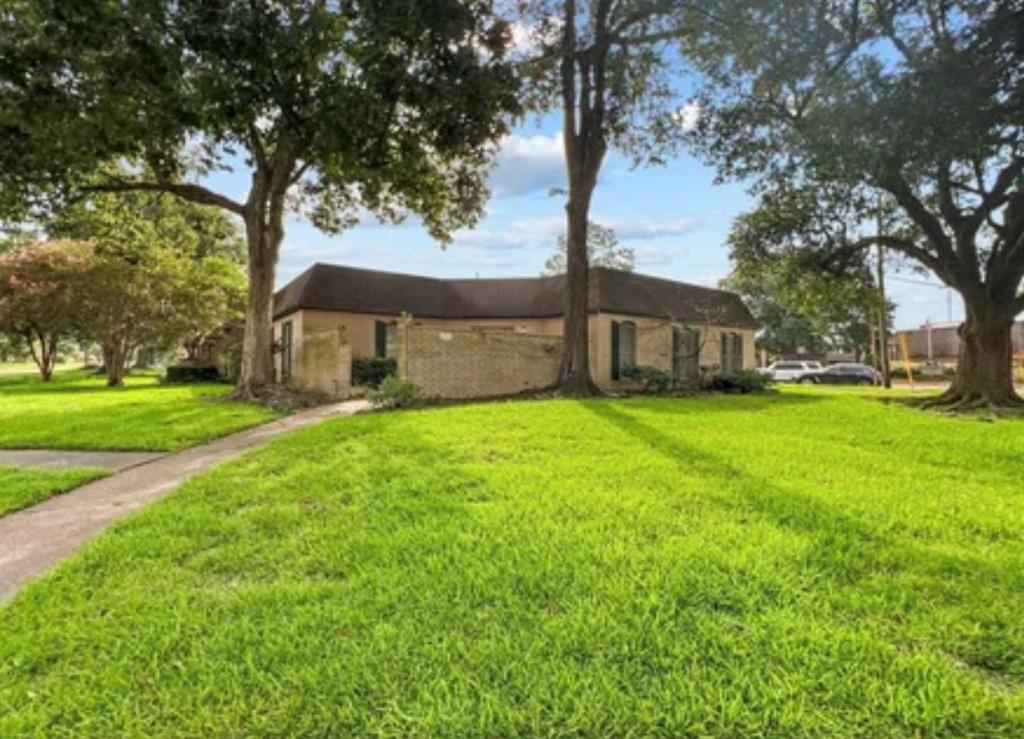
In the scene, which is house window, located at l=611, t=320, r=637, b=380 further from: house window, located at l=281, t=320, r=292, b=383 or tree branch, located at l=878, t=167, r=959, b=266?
Result: house window, located at l=281, t=320, r=292, b=383

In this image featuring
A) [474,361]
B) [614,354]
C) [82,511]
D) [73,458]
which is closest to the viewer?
[82,511]

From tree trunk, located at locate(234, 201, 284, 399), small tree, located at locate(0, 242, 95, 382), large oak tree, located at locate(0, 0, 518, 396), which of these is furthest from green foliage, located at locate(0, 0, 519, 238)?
small tree, located at locate(0, 242, 95, 382)

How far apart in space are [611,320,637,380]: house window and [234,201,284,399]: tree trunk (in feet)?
36.5

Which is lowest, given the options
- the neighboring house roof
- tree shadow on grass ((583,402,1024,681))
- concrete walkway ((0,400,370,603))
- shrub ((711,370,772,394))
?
concrete walkway ((0,400,370,603))

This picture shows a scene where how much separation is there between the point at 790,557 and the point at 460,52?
39.7ft

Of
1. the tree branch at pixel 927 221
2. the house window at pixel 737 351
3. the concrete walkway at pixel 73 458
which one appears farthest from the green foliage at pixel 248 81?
the house window at pixel 737 351

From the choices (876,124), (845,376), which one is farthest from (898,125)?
(845,376)

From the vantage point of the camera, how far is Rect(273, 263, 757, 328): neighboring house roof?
21938 millimetres

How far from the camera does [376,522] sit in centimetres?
459

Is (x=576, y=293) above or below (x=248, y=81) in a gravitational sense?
below

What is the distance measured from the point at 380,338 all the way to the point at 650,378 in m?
10.0

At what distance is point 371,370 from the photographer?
20.0m

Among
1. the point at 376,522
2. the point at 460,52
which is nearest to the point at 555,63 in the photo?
the point at 460,52

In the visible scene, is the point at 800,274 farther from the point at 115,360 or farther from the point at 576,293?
the point at 115,360
